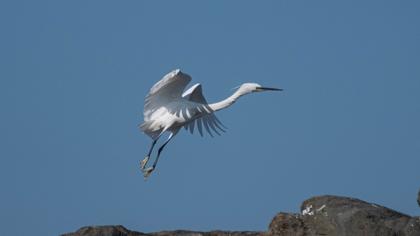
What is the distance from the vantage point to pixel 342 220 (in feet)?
47.6

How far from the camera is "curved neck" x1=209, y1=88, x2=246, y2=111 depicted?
24562mm

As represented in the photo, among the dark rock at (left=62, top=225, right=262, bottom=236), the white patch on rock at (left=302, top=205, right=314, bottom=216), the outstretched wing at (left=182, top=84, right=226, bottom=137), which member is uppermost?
the outstretched wing at (left=182, top=84, right=226, bottom=137)

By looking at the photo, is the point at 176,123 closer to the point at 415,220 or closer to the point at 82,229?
the point at 82,229

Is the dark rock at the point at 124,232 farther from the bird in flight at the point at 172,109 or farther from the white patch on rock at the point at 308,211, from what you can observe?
the bird in flight at the point at 172,109

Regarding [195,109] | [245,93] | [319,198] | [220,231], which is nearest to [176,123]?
[195,109]

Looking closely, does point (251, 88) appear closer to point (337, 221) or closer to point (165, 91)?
point (165, 91)

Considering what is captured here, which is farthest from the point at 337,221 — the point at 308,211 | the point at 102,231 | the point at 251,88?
the point at 251,88

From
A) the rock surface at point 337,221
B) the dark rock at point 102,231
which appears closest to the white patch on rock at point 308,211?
the rock surface at point 337,221

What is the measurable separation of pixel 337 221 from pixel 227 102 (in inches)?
412

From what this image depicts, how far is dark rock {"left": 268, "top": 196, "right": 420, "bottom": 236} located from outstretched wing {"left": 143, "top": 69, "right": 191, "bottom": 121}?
346 inches

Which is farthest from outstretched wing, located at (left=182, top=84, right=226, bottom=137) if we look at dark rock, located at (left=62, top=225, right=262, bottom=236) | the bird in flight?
dark rock, located at (left=62, top=225, right=262, bottom=236)

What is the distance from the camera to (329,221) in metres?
14.7

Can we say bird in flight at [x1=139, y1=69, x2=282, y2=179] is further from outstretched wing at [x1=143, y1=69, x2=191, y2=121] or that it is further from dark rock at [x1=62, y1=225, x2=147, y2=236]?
dark rock at [x1=62, y1=225, x2=147, y2=236]

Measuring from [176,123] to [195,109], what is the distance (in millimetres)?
706
